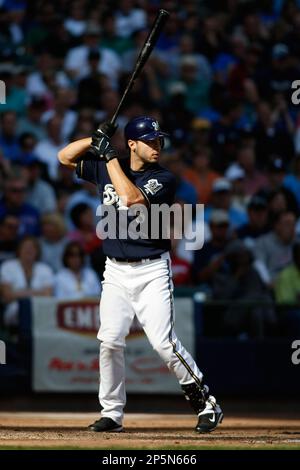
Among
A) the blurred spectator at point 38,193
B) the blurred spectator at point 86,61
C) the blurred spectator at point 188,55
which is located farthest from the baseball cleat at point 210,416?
the blurred spectator at point 188,55

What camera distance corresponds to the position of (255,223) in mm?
11945

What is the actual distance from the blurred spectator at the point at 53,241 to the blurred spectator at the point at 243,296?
1.61 metres

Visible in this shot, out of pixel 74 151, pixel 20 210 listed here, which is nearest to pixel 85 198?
Answer: pixel 20 210

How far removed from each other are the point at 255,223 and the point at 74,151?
187 inches

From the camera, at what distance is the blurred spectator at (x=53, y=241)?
11.3m

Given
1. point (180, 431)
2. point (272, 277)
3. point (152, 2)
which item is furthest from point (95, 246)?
point (152, 2)

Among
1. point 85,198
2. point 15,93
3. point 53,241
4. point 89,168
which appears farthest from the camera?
point 15,93

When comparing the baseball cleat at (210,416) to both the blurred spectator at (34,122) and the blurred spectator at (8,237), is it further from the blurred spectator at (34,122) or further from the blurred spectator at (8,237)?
the blurred spectator at (34,122)

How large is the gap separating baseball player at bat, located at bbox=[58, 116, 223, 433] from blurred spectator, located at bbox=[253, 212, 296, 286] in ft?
14.3

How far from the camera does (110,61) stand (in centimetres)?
1449

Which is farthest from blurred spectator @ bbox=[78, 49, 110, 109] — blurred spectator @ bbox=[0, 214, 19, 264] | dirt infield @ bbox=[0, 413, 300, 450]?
dirt infield @ bbox=[0, 413, 300, 450]

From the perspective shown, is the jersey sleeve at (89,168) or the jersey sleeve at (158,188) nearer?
the jersey sleeve at (158,188)

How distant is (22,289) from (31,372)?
2.63 ft

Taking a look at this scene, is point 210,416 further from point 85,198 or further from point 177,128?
point 177,128
